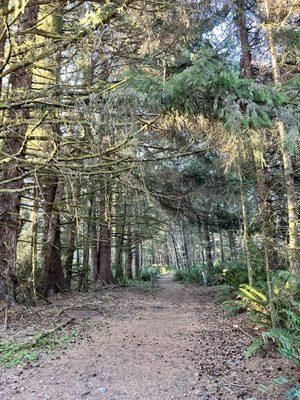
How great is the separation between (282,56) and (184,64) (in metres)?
2.98

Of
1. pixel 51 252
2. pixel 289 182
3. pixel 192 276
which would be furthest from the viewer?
pixel 192 276

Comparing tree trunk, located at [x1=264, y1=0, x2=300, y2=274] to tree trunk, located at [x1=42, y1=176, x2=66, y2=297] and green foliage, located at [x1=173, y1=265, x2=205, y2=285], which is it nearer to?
tree trunk, located at [x1=42, y1=176, x2=66, y2=297]

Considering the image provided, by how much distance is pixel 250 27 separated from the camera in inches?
380

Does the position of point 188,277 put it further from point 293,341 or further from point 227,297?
point 293,341

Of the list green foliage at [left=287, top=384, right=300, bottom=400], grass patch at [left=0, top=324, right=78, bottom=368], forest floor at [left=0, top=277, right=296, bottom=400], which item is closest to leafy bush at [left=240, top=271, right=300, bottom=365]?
forest floor at [left=0, top=277, right=296, bottom=400]

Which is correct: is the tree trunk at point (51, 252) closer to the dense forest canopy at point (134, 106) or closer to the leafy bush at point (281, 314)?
the dense forest canopy at point (134, 106)

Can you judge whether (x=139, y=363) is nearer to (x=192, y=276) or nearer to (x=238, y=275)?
(x=238, y=275)

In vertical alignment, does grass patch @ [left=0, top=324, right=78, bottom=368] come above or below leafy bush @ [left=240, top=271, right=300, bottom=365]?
below

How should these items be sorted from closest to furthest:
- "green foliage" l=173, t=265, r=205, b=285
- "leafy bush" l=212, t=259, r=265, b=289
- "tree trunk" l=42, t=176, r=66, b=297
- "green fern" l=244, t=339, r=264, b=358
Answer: "green fern" l=244, t=339, r=264, b=358, "tree trunk" l=42, t=176, r=66, b=297, "leafy bush" l=212, t=259, r=265, b=289, "green foliage" l=173, t=265, r=205, b=285

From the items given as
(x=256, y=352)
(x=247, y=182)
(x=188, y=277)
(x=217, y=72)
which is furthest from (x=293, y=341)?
(x=188, y=277)

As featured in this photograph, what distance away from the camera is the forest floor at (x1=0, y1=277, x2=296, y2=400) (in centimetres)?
399

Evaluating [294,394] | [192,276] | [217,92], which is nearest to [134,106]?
[217,92]

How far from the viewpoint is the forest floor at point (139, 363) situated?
3.99m

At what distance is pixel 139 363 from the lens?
4.82 metres
